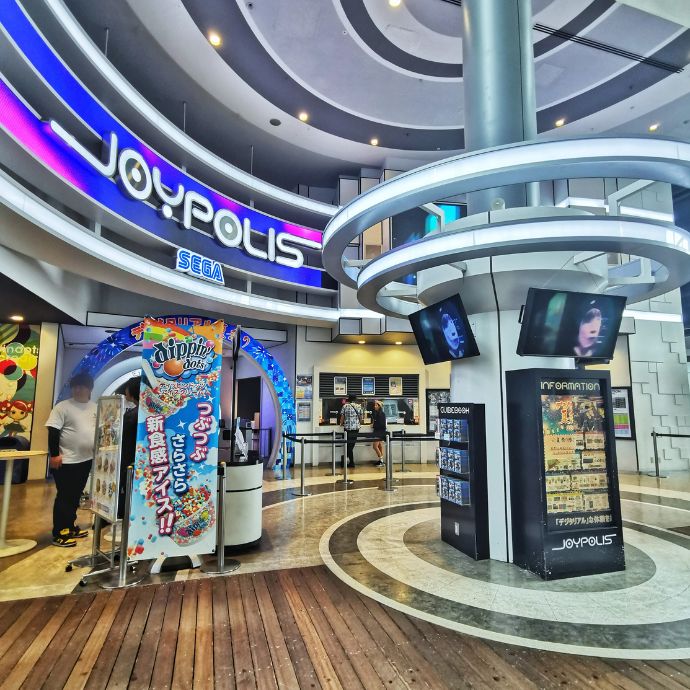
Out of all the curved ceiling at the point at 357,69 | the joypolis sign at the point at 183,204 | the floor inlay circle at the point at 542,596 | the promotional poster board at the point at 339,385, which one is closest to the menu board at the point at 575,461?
the floor inlay circle at the point at 542,596

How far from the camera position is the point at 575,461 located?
165 inches

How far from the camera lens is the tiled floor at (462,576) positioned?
303 cm

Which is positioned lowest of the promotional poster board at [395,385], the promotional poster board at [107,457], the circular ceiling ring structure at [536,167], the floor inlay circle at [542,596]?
the floor inlay circle at [542,596]

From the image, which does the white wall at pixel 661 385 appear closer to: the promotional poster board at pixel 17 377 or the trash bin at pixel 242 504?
the trash bin at pixel 242 504

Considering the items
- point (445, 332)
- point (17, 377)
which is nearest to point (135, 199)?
point (17, 377)

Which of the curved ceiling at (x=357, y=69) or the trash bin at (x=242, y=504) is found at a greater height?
the curved ceiling at (x=357, y=69)

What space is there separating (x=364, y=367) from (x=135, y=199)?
6.49 m

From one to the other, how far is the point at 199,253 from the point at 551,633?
8130 mm

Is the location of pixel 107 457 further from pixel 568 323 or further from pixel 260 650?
pixel 568 323

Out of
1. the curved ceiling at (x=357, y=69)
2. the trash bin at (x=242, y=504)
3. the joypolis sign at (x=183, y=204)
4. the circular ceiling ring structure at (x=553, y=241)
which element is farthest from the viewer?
the curved ceiling at (x=357, y=69)

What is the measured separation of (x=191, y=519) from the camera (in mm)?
4000

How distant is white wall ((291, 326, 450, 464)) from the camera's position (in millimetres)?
11149

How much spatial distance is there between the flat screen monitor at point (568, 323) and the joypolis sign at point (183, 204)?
5.86m

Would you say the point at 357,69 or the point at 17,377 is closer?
the point at 357,69
